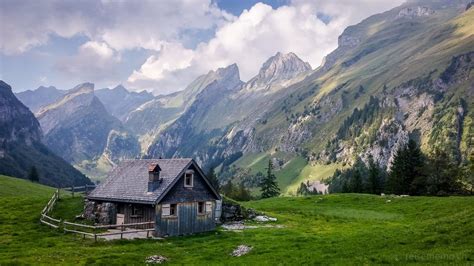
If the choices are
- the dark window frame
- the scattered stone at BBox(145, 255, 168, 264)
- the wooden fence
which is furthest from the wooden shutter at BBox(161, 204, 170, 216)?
the scattered stone at BBox(145, 255, 168, 264)

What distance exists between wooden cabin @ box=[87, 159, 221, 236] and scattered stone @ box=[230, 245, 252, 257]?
13565 millimetres

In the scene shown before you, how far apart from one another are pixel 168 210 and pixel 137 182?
7198 millimetres

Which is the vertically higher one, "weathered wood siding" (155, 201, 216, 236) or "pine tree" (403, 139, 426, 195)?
"pine tree" (403, 139, 426, 195)

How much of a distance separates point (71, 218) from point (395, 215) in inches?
1929

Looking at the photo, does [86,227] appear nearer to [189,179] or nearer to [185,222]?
[185,222]

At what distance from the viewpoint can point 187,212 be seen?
176 feet

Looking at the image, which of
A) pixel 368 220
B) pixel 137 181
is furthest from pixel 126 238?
pixel 368 220

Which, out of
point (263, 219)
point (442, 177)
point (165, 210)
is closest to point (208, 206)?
point (165, 210)

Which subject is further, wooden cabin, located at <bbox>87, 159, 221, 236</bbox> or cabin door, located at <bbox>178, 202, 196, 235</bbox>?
cabin door, located at <bbox>178, 202, 196, 235</bbox>

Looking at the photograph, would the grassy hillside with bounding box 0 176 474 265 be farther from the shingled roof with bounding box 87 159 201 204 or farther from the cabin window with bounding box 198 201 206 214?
the shingled roof with bounding box 87 159 201 204

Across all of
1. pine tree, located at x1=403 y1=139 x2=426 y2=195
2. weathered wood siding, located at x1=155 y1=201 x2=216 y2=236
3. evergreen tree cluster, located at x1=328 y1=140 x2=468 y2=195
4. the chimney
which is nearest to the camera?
weathered wood siding, located at x1=155 y1=201 x2=216 y2=236

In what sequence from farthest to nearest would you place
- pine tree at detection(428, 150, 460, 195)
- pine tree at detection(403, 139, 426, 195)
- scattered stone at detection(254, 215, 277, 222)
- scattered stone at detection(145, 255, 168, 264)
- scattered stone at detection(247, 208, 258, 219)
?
pine tree at detection(403, 139, 426, 195), pine tree at detection(428, 150, 460, 195), scattered stone at detection(247, 208, 258, 219), scattered stone at detection(254, 215, 277, 222), scattered stone at detection(145, 255, 168, 264)

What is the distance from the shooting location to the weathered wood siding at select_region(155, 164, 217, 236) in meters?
51.0

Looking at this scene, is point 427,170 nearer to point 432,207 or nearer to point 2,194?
point 432,207
